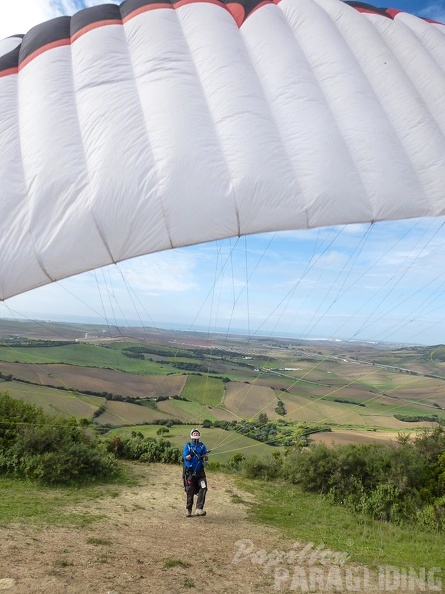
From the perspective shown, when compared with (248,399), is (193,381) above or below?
below

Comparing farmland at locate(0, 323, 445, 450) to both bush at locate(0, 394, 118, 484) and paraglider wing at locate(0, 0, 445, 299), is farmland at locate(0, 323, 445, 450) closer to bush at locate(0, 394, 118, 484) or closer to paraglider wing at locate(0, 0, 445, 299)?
bush at locate(0, 394, 118, 484)

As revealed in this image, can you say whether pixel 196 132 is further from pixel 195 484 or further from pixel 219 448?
pixel 219 448

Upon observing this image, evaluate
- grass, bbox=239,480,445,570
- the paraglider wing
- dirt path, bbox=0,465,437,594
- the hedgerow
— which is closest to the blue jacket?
dirt path, bbox=0,465,437,594

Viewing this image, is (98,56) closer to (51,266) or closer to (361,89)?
(51,266)

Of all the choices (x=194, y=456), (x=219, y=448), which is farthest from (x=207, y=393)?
(x=194, y=456)

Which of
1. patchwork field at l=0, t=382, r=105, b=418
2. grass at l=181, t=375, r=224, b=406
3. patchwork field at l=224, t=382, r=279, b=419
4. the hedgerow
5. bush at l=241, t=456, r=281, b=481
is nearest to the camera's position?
the hedgerow

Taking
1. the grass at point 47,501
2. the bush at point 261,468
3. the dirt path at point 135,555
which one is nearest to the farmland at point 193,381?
the bush at point 261,468

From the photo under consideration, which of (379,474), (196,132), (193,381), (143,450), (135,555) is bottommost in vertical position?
(143,450)
